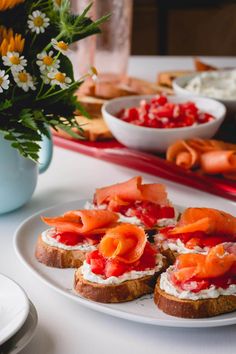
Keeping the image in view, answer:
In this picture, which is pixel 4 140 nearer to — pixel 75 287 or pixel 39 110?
pixel 39 110

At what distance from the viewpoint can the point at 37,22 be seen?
55.5 inches

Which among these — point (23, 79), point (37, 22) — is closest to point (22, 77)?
point (23, 79)

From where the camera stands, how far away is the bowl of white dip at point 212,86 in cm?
226

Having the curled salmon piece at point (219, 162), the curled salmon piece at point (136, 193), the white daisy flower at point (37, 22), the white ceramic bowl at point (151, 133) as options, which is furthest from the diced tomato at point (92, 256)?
the white ceramic bowl at point (151, 133)

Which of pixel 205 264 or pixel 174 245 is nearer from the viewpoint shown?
pixel 205 264

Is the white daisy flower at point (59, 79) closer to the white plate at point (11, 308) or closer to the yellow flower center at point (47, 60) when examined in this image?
the yellow flower center at point (47, 60)

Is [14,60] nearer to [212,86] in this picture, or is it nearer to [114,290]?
[114,290]

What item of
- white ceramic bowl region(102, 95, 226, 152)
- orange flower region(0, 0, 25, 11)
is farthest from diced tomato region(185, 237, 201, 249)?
white ceramic bowl region(102, 95, 226, 152)

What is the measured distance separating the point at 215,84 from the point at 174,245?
1233 mm

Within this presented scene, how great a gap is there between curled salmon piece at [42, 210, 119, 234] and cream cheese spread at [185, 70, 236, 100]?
1.02m

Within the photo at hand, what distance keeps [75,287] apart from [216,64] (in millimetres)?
1967

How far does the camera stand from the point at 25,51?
144cm

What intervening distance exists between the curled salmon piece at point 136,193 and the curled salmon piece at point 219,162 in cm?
37

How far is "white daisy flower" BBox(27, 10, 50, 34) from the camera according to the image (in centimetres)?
141
